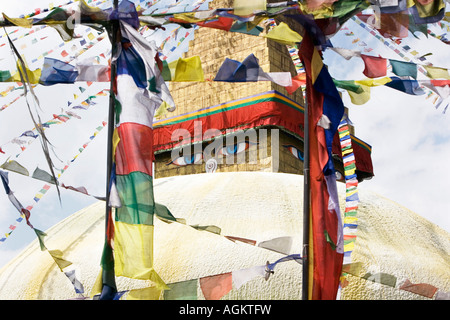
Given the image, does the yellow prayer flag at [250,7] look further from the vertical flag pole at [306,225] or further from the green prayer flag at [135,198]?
the green prayer flag at [135,198]

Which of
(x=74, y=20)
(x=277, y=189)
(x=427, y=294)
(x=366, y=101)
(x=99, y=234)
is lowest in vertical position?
(x=427, y=294)

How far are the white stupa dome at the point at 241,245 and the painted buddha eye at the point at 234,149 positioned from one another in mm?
2703

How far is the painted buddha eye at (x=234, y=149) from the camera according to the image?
10.8m

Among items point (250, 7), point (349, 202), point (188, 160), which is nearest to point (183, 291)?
point (349, 202)

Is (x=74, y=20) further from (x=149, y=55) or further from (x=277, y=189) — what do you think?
(x=277, y=189)

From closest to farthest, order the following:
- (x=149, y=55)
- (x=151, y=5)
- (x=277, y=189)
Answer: (x=149, y=55) < (x=151, y=5) < (x=277, y=189)

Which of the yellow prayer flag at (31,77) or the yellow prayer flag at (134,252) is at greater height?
the yellow prayer flag at (31,77)

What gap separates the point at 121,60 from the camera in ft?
17.0

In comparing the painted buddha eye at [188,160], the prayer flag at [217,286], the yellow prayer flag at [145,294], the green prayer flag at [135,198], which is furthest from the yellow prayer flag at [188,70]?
the painted buddha eye at [188,160]

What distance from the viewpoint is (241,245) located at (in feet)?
20.5

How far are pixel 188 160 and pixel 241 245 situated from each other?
5.35m

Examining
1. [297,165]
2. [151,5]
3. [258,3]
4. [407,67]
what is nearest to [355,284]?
[407,67]

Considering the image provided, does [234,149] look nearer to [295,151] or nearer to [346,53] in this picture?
[295,151]
